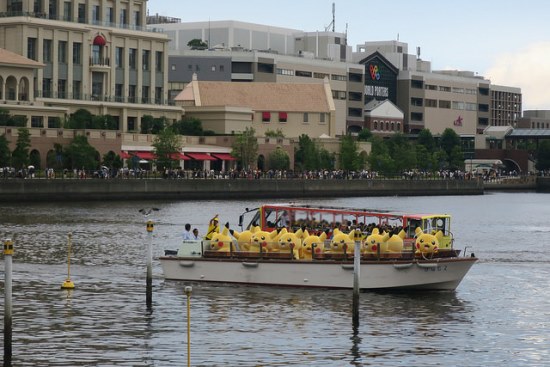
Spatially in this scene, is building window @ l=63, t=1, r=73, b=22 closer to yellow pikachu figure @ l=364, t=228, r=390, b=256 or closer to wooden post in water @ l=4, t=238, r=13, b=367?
yellow pikachu figure @ l=364, t=228, r=390, b=256

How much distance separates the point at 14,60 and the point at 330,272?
409ft

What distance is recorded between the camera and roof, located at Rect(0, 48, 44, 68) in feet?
580

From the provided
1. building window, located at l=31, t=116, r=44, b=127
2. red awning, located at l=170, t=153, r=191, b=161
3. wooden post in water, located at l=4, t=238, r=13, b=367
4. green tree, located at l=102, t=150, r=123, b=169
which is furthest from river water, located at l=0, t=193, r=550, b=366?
red awning, located at l=170, t=153, r=191, b=161

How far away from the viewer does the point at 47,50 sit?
19425 cm

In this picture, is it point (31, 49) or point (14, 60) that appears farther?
point (31, 49)

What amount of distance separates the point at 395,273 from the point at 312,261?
3.91m

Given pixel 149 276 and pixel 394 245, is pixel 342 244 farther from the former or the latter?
pixel 149 276

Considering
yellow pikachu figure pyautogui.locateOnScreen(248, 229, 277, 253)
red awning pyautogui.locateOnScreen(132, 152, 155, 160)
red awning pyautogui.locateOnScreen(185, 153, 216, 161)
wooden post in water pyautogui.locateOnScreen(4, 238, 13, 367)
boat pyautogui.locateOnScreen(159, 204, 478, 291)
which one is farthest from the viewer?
red awning pyautogui.locateOnScreen(185, 153, 216, 161)

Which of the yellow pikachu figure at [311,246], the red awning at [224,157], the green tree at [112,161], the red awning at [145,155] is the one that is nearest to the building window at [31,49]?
the red awning at [145,155]

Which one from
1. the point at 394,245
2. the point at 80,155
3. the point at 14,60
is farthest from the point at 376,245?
the point at 14,60

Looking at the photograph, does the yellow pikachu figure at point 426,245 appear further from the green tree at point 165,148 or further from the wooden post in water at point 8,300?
the green tree at point 165,148

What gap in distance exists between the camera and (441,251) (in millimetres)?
62375

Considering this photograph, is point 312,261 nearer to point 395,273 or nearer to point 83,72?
point 395,273

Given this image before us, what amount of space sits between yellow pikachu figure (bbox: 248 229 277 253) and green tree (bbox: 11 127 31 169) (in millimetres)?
97809
